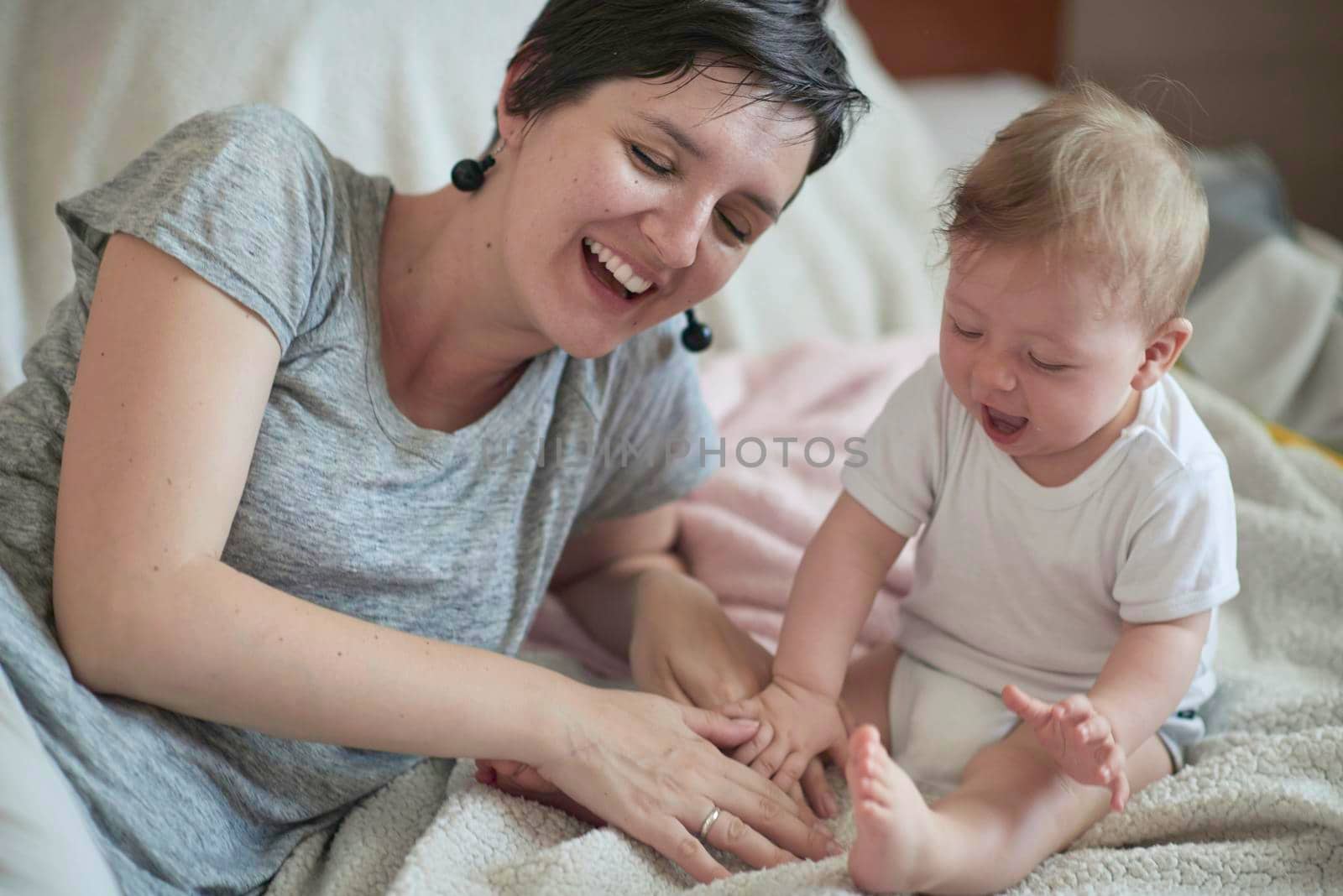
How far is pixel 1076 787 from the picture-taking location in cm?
91

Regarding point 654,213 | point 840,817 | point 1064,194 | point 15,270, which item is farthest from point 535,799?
point 15,270

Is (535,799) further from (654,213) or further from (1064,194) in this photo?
(1064,194)

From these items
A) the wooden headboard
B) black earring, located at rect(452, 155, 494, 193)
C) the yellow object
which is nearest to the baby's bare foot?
black earring, located at rect(452, 155, 494, 193)

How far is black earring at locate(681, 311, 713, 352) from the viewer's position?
3.75ft

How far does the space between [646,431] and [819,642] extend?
11.6 inches

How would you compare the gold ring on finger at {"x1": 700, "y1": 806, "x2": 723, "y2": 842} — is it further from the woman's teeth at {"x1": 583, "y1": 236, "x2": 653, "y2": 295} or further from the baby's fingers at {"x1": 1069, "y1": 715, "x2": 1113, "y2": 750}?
the woman's teeth at {"x1": 583, "y1": 236, "x2": 653, "y2": 295}

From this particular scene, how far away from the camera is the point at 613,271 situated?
3.10ft

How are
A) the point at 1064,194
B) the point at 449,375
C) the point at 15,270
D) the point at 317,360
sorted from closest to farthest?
1. the point at 1064,194
2. the point at 317,360
3. the point at 449,375
4. the point at 15,270

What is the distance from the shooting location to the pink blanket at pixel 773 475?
1.27 m

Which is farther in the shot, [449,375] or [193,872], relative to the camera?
[449,375]

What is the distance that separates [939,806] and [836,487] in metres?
0.57

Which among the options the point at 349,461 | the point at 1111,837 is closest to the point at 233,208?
the point at 349,461

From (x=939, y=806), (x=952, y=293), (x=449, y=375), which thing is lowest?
(x=939, y=806)

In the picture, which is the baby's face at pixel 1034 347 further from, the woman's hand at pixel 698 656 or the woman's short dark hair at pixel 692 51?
the woman's hand at pixel 698 656
